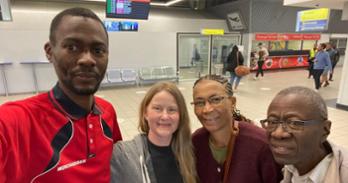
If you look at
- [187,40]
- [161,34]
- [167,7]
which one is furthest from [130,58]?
[167,7]

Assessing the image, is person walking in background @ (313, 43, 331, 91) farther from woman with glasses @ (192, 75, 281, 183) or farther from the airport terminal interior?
woman with glasses @ (192, 75, 281, 183)

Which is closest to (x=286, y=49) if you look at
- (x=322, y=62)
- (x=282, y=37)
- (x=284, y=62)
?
(x=284, y=62)

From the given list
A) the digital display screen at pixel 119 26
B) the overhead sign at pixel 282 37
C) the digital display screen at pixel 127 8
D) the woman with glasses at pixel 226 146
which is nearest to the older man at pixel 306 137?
the woman with glasses at pixel 226 146

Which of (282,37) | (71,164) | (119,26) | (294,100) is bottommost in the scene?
(71,164)

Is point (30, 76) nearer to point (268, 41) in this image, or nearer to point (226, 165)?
point (226, 165)

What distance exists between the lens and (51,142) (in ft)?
2.93

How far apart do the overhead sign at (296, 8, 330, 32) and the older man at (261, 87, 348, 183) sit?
8.92 meters

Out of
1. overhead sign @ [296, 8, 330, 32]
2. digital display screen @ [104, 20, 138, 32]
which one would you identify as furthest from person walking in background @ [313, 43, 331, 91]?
digital display screen @ [104, 20, 138, 32]

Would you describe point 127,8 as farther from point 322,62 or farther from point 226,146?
point 322,62

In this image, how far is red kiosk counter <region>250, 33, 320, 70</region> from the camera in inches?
489

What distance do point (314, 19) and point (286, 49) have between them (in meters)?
5.56

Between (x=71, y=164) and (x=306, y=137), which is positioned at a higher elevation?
(x=306, y=137)

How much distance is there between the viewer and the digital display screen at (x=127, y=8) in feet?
18.7

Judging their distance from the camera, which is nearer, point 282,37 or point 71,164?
point 71,164
